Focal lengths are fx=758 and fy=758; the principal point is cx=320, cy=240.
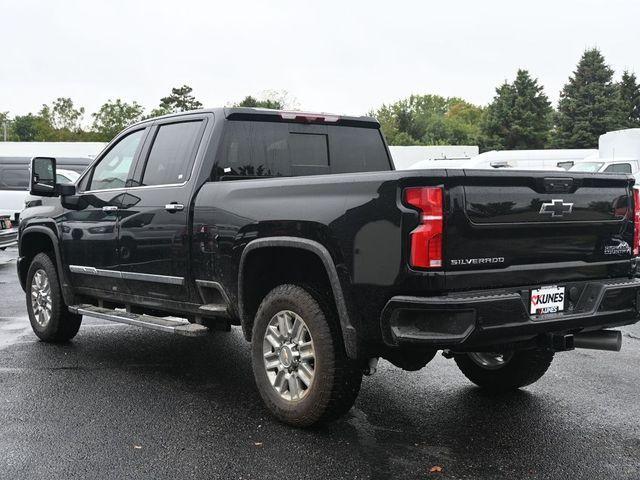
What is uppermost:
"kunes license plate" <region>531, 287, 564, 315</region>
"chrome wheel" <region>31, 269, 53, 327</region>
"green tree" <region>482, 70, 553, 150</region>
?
"green tree" <region>482, 70, 553, 150</region>

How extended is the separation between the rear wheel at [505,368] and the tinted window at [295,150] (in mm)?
1854

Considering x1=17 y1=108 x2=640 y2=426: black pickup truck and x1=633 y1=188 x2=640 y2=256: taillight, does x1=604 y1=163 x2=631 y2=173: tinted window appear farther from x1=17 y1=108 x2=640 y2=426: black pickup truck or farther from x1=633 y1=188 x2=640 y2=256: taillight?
x1=633 y1=188 x2=640 y2=256: taillight

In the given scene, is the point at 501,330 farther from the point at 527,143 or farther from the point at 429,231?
the point at 527,143

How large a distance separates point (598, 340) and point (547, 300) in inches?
24.5

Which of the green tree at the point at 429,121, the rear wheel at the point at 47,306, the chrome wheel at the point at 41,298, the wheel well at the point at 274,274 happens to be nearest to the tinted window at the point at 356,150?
the wheel well at the point at 274,274

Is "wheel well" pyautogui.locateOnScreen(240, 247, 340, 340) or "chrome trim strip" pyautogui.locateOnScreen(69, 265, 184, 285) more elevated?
"wheel well" pyautogui.locateOnScreen(240, 247, 340, 340)

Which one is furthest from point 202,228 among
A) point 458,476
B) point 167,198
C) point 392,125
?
point 392,125

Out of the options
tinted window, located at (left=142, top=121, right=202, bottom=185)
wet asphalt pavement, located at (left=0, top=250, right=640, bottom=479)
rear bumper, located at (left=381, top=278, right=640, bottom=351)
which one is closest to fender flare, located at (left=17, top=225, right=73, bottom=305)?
wet asphalt pavement, located at (left=0, top=250, right=640, bottom=479)

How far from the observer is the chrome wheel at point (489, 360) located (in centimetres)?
547

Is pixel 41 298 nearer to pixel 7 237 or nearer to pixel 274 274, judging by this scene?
pixel 274 274

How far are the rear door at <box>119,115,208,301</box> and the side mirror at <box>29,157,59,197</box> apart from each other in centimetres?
111

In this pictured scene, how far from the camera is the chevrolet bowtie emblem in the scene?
4.25 meters

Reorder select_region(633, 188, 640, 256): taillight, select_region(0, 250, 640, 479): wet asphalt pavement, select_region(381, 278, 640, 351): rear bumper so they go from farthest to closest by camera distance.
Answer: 1. select_region(633, 188, 640, 256): taillight
2. select_region(0, 250, 640, 479): wet asphalt pavement
3. select_region(381, 278, 640, 351): rear bumper

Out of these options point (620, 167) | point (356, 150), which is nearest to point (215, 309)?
point (356, 150)
